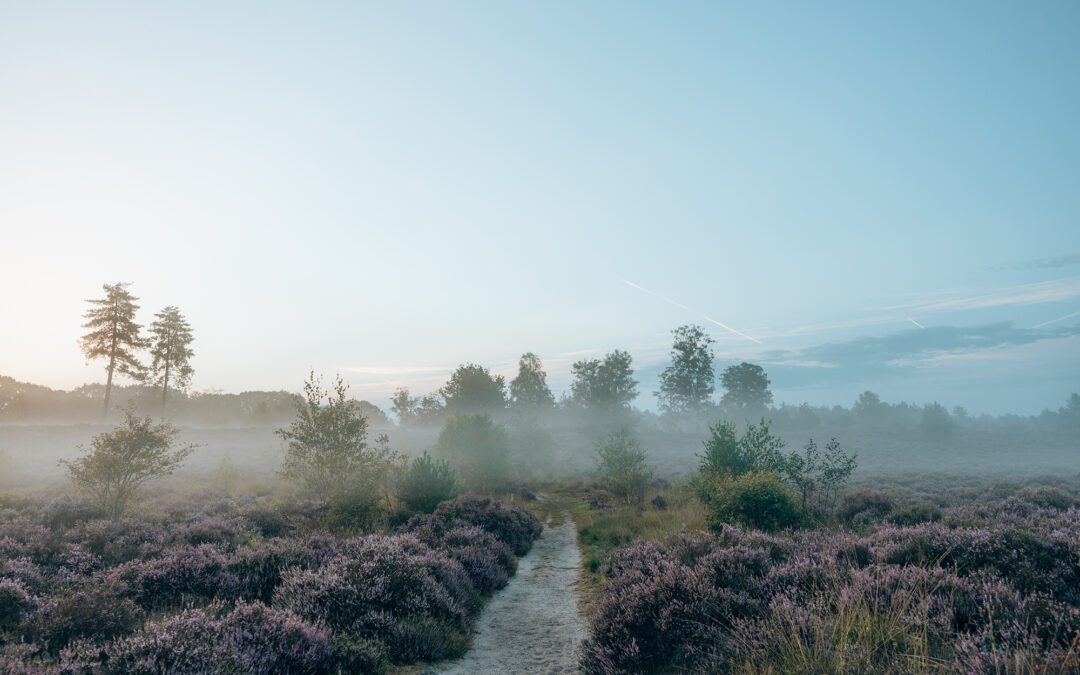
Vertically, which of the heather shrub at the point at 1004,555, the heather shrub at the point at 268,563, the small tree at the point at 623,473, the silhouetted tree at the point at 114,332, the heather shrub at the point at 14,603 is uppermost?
the silhouetted tree at the point at 114,332

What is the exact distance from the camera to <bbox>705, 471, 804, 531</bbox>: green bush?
16766 millimetres

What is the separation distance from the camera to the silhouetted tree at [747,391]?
9238cm

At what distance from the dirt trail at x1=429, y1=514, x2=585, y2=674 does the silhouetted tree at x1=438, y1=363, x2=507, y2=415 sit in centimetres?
4631

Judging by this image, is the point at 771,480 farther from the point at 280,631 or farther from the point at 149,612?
the point at 149,612

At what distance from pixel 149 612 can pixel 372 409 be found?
4135 inches

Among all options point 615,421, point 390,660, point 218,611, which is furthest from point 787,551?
point 615,421

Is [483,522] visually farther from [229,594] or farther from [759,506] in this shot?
[759,506]

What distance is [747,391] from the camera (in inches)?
3632

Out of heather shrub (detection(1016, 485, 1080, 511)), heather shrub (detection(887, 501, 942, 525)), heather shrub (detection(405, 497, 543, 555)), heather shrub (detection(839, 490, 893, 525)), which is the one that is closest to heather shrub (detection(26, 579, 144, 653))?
heather shrub (detection(405, 497, 543, 555))

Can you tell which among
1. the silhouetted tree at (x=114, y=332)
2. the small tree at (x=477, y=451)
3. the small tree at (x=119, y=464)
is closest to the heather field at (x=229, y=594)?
the small tree at (x=119, y=464)

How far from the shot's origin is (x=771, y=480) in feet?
57.4

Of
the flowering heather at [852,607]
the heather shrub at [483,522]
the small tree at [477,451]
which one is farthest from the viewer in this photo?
the small tree at [477,451]

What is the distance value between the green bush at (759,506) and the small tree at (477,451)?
20.6 metres

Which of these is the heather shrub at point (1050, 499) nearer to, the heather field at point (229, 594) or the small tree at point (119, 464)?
the heather field at point (229, 594)
